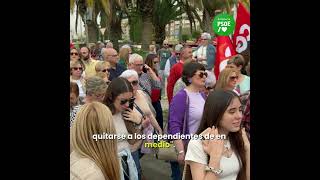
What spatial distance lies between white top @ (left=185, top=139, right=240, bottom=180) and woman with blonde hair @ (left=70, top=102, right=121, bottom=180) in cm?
39

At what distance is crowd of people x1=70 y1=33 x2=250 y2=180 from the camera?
2.24 metres

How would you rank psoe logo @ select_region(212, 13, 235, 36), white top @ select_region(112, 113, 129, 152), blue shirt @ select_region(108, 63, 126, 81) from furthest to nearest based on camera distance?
blue shirt @ select_region(108, 63, 126, 81) → psoe logo @ select_region(212, 13, 235, 36) → white top @ select_region(112, 113, 129, 152)

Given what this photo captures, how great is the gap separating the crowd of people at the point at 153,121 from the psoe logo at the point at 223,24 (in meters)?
0.27

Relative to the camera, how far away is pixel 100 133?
226 cm

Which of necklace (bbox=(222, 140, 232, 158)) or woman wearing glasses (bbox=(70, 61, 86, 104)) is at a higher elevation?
woman wearing glasses (bbox=(70, 61, 86, 104))

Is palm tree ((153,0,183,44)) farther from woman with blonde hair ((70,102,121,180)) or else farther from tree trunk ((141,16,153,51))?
woman with blonde hair ((70,102,121,180))

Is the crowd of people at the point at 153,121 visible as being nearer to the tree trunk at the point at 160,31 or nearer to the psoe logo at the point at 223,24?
the psoe logo at the point at 223,24

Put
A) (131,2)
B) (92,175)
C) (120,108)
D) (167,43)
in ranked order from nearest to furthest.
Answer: (92,175) → (120,108) → (167,43) → (131,2)

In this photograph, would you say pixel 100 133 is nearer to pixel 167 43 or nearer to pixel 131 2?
pixel 167 43

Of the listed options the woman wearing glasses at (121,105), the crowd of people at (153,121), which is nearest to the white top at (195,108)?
the crowd of people at (153,121)

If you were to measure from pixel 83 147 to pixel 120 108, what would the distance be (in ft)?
3.31

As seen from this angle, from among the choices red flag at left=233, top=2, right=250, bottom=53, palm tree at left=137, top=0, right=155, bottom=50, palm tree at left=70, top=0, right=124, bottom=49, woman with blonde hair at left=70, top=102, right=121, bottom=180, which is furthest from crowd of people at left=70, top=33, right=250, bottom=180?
palm tree at left=137, top=0, right=155, bottom=50

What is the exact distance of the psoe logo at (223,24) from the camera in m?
4.11
